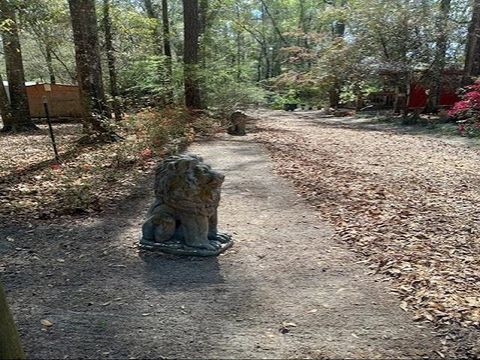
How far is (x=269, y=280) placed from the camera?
3562 millimetres

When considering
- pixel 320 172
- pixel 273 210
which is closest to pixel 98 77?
pixel 320 172

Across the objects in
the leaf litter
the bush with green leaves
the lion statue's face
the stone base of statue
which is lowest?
the leaf litter

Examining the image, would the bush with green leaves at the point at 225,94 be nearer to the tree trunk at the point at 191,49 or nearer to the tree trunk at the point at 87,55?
the tree trunk at the point at 191,49

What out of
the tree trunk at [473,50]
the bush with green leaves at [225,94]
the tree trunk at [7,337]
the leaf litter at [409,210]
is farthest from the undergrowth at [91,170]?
the tree trunk at [473,50]

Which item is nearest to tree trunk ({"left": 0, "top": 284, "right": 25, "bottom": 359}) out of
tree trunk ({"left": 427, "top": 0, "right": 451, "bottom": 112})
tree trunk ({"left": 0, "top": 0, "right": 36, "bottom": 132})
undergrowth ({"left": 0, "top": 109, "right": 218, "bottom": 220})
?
undergrowth ({"left": 0, "top": 109, "right": 218, "bottom": 220})

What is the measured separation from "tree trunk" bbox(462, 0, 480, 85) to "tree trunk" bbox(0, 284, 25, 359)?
59.1 feet

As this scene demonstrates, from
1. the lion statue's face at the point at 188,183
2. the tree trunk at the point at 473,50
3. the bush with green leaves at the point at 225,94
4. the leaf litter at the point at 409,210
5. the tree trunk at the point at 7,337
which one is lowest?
the leaf litter at the point at 409,210

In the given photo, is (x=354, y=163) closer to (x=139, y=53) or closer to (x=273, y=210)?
(x=273, y=210)

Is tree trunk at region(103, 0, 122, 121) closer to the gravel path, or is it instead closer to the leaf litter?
the leaf litter

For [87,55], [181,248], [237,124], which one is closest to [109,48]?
[87,55]

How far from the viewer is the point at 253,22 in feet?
140

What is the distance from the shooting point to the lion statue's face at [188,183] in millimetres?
3777

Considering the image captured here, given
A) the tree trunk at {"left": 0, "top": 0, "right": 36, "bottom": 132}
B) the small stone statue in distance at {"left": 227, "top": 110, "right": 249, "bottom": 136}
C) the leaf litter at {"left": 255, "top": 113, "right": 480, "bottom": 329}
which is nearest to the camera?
the leaf litter at {"left": 255, "top": 113, "right": 480, "bottom": 329}

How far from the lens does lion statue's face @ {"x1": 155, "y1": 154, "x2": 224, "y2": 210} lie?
149 inches
